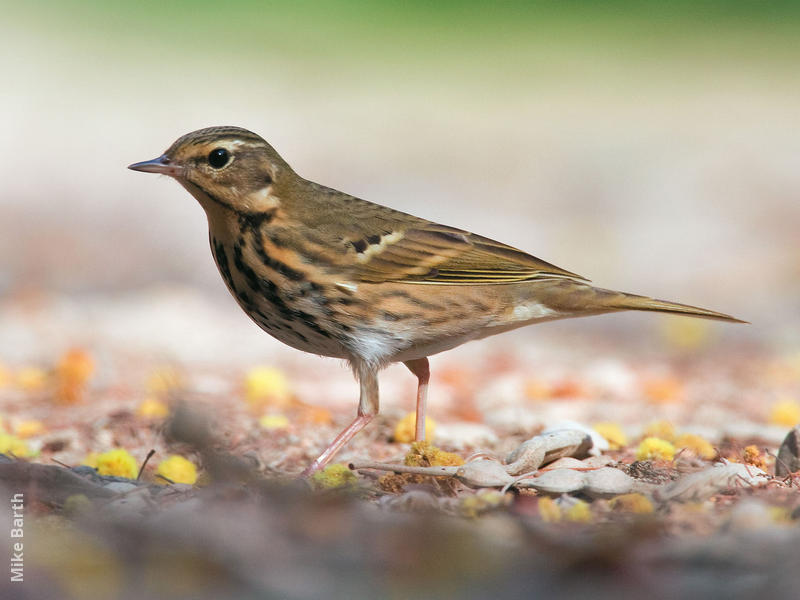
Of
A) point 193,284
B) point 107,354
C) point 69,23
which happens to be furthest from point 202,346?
point 69,23

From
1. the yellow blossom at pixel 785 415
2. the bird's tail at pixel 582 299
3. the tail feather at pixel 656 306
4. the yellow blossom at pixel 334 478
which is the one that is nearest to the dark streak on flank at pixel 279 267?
the yellow blossom at pixel 334 478

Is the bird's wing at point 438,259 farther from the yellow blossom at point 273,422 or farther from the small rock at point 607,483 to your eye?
the small rock at point 607,483

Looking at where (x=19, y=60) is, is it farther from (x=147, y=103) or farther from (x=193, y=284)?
(x=193, y=284)

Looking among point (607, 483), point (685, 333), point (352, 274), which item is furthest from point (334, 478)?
point (685, 333)

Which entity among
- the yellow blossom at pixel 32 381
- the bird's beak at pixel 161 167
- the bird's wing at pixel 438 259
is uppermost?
the bird's beak at pixel 161 167

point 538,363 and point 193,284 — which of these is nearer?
point 538,363

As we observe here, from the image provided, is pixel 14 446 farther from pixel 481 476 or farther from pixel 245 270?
pixel 481 476
